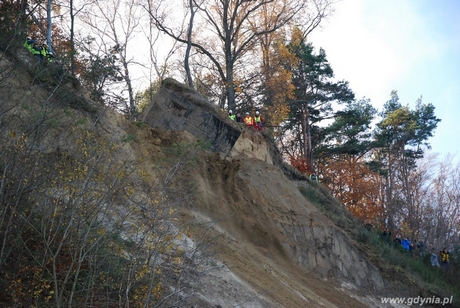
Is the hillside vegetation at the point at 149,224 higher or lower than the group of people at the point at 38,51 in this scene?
lower

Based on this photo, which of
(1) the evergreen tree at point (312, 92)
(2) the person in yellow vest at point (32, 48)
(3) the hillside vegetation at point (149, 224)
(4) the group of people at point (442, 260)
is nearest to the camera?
(3) the hillside vegetation at point (149, 224)

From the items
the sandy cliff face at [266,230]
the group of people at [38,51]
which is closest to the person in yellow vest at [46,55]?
the group of people at [38,51]

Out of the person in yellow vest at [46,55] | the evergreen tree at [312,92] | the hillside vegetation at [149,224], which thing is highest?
the evergreen tree at [312,92]

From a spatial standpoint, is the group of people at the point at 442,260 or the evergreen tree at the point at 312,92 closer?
the group of people at the point at 442,260

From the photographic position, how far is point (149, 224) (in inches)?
285

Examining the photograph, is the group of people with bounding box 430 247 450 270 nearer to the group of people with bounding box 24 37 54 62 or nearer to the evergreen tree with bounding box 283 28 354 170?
the evergreen tree with bounding box 283 28 354 170

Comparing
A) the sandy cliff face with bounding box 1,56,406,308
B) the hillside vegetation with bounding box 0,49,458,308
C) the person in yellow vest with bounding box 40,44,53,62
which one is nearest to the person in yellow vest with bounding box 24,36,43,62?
the person in yellow vest with bounding box 40,44,53,62

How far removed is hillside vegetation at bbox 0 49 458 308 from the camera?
6.42 m

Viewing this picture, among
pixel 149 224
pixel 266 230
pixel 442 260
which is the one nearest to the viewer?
pixel 149 224

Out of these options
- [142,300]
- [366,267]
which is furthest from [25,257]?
[366,267]

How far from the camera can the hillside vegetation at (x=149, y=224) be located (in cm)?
642

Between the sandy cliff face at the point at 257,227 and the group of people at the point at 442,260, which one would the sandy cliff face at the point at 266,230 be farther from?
the group of people at the point at 442,260

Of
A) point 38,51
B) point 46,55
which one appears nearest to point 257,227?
point 46,55

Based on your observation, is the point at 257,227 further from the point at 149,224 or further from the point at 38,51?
the point at 149,224
